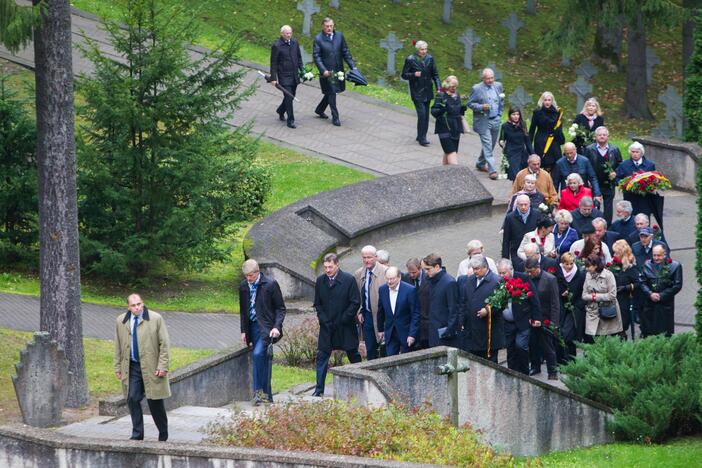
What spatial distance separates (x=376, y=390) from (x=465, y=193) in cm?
1094

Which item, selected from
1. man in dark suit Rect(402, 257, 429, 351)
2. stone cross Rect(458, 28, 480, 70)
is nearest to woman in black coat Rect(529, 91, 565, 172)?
man in dark suit Rect(402, 257, 429, 351)

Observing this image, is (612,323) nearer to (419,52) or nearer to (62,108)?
(62,108)

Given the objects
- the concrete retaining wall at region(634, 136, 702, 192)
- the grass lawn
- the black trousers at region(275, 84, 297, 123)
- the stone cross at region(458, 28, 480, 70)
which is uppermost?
the stone cross at region(458, 28, 480, 70)

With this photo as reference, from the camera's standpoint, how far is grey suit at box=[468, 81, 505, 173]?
25.0 metres

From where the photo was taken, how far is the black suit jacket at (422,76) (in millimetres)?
26203

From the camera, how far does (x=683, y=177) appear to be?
26.3 metres

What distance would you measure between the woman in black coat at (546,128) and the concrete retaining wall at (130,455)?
1180 centimetres

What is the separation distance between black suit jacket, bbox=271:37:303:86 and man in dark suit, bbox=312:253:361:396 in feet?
39.1

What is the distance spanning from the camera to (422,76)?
2634 centimetres

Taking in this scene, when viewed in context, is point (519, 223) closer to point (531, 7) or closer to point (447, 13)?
point (447, 13)

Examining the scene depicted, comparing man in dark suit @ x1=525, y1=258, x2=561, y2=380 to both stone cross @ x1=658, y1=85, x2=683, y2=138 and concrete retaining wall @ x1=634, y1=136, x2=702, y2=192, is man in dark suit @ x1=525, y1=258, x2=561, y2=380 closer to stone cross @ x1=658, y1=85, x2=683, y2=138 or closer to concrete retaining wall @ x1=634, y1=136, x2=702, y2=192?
A: concrete retaining wall @ x1=634, y1=136, x2=702, y2=192

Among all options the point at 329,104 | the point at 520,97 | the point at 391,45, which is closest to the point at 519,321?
the point at 329,104

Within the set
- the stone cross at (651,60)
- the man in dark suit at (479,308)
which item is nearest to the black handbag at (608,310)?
the man in dark suit at (479,308)

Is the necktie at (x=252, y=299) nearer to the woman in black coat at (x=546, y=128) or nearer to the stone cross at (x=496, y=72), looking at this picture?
the woman in black coat at (x=546, y=128)
